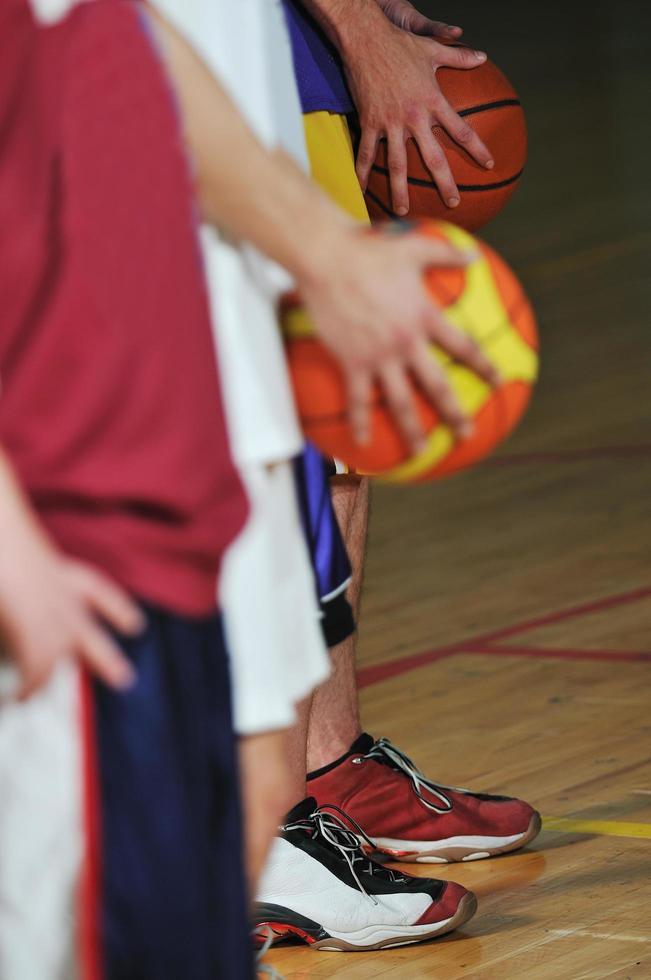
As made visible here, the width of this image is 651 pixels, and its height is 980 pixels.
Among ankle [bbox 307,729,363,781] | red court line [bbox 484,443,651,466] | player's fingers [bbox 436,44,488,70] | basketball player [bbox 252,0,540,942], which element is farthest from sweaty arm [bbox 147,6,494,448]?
red court line [bbox 484,443,651,466]

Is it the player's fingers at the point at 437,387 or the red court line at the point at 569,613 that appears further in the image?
the red court line at the point at 569,613

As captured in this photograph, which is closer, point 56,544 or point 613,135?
point 56,544

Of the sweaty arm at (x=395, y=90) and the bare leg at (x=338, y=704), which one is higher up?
the sweaty arm at (x=395, y=90)

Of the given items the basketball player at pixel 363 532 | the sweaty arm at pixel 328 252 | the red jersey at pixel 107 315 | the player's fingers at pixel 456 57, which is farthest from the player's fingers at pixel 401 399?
the player's fingers at pixel 456 57

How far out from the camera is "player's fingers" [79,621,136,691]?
36.2 inches

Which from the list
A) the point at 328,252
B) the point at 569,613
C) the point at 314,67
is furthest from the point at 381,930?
the point at 569,613

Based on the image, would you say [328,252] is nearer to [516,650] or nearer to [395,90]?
[395,90]

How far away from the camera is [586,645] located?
10.1 ft

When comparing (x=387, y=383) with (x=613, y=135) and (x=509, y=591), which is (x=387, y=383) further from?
(x=613, y=135)

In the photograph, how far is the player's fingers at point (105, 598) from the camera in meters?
0.92

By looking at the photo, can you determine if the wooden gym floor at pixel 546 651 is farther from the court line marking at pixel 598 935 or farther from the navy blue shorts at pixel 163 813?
the navy blue shorts at pixel 163 813

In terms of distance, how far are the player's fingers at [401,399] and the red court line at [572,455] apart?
3.34 meters

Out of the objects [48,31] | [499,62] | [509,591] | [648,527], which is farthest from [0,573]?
[499,62]

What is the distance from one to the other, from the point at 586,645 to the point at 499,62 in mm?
12426
